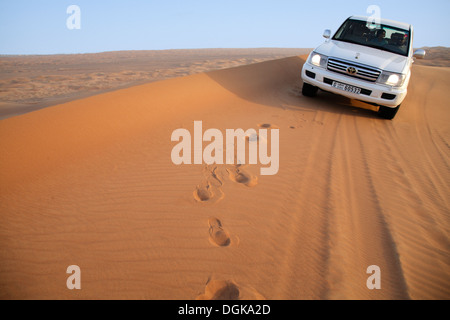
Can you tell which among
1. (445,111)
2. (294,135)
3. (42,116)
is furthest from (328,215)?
(445,111)

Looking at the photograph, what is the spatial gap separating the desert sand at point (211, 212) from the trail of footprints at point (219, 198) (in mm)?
12

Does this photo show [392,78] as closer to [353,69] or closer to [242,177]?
[353,69]

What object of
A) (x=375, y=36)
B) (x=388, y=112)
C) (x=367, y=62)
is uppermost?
(x=375, y=36)

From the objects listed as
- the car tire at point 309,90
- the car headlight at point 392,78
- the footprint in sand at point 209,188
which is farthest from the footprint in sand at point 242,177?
the car tire at point 309,90

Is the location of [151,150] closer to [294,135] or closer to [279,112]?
[294,135]

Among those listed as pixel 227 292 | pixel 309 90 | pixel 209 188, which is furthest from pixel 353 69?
pixel 227 292

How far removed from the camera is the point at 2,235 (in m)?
2.33

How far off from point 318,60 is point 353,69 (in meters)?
0.81

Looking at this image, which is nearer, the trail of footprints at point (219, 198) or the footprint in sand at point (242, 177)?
the trail of footprints at point (219, 198)

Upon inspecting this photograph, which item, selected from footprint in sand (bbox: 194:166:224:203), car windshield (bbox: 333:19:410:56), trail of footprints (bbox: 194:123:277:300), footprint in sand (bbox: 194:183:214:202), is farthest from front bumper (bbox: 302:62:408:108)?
footprint in sand (bbox: 194:183:214:202)

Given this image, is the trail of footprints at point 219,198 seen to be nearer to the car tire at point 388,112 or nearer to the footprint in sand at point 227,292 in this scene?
A: the footprint in sand at point 227,292

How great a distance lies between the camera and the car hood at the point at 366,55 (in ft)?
16.7

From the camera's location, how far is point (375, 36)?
6.19m

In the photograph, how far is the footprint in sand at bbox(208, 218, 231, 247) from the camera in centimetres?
232
